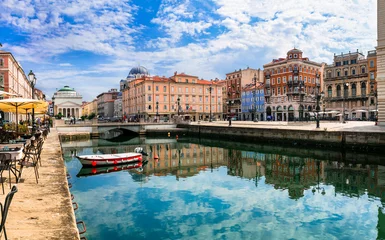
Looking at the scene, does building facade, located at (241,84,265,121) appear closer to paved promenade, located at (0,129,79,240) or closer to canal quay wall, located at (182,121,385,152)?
canal quay wall, located at (182,121,385,152)

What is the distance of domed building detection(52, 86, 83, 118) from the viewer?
4876 inches

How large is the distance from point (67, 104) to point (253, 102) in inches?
3138

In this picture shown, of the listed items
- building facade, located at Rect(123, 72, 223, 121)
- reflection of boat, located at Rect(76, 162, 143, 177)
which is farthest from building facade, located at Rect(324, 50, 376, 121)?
reflection of boat, located at Rect(76, 162, 143, 177)

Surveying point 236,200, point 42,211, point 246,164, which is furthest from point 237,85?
point 42,211

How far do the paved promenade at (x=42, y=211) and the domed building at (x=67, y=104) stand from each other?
121287 mm

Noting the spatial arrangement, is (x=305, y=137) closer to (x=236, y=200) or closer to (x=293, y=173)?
(x=293, y=173)

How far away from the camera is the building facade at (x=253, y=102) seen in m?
82.5

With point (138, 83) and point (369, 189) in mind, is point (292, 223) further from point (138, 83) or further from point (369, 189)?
point (138, 83)

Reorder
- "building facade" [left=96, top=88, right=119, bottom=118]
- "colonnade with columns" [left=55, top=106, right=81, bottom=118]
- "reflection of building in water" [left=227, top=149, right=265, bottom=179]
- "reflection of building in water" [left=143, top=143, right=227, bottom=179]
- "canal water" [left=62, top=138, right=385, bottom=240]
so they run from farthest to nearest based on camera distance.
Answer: "building facade" [left=96, top=88, right=119, bottom=118] → "colonnade with columns" [left=55, top=106, right=81, bottom=118] → "reflection of building in water" [left=143, top=143, right=227, bottom=179] → "reflection of building in water" [left=227, top=149, right=265, bottom=179] → "canal water" [left=62, top=138, right=385, bottom=240]

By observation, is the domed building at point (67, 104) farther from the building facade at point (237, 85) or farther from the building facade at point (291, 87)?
the building facade at point (291, 87)

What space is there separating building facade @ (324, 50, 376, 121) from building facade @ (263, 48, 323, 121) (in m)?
3.52

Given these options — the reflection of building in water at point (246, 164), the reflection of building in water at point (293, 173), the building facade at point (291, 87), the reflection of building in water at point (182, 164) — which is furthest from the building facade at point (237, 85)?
the reflection of building in water at point (293, 173)

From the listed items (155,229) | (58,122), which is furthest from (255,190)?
(58,122)

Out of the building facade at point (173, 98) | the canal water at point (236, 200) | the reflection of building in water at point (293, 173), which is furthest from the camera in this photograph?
the building facade at point (173, 98)
